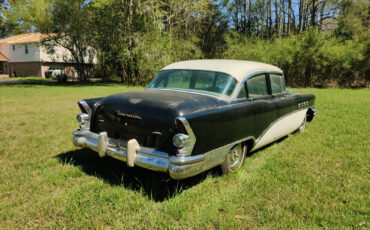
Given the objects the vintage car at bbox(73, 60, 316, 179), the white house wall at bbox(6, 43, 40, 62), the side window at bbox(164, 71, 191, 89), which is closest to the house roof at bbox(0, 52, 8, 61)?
the white house wall at bbox(6, 43, 40, 62)

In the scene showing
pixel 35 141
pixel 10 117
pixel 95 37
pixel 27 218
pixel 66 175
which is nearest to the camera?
pixel 27 218

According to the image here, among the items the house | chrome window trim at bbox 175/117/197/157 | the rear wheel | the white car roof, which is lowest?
the rear wheel

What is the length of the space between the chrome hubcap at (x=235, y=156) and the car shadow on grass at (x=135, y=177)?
0.23 metres

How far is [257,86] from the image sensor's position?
14.3 ft

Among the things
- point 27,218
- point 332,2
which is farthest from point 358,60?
point 27,218

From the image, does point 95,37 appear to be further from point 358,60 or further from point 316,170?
point 316,170

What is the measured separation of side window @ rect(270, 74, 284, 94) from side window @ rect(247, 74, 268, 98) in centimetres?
27

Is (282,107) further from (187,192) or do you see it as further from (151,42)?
(151,42)

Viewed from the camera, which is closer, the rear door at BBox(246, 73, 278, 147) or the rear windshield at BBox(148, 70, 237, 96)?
the rear windshield at BBox(148, 70, 237, 96)

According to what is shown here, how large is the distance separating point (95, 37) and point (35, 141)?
21.4 meters

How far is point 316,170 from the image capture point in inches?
160

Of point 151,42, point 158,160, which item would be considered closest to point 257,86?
point 158,160

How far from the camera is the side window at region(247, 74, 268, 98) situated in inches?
163

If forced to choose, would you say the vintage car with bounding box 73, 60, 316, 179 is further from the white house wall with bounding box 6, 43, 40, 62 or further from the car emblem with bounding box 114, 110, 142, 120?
the white house wall with bounding box 6, 43, 40, 62
